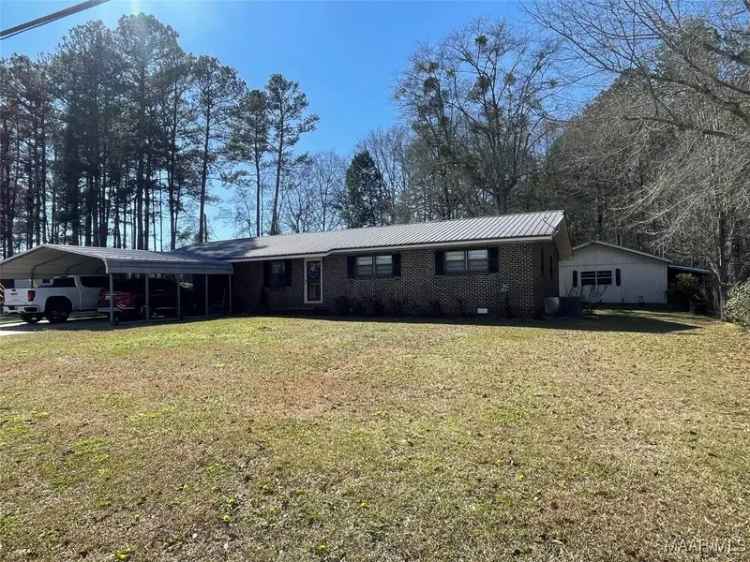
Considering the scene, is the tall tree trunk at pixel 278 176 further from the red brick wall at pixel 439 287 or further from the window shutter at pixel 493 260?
the window shutter at pixel 493 260

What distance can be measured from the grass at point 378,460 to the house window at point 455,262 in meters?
7.84

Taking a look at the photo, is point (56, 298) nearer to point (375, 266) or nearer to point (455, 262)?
point (375, 266)

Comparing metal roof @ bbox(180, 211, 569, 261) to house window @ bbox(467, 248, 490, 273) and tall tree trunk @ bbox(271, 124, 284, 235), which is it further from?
tall tree trunk @ bbox(271, 124, 284, 235)

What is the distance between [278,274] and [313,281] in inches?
68.9

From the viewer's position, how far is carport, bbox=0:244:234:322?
15334 millimetres

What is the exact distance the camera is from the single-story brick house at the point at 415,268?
14.4m

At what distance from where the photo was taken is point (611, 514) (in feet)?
9.73

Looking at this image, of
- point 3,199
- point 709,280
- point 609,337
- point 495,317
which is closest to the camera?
point 609,337

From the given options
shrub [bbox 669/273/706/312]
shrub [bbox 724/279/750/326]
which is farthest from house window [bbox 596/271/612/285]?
shrub [bbox 724/279/750/326]

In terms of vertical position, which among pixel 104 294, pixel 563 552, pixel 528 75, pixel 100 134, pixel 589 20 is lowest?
pixel 563 552

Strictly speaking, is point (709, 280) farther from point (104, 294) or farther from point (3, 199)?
point (3, 199)

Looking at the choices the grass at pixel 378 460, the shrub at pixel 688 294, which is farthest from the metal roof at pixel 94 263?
the shrub at pixel 688 294

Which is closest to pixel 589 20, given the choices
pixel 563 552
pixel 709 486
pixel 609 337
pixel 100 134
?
pixel 609 337

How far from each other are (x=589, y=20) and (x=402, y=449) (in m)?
8.07
